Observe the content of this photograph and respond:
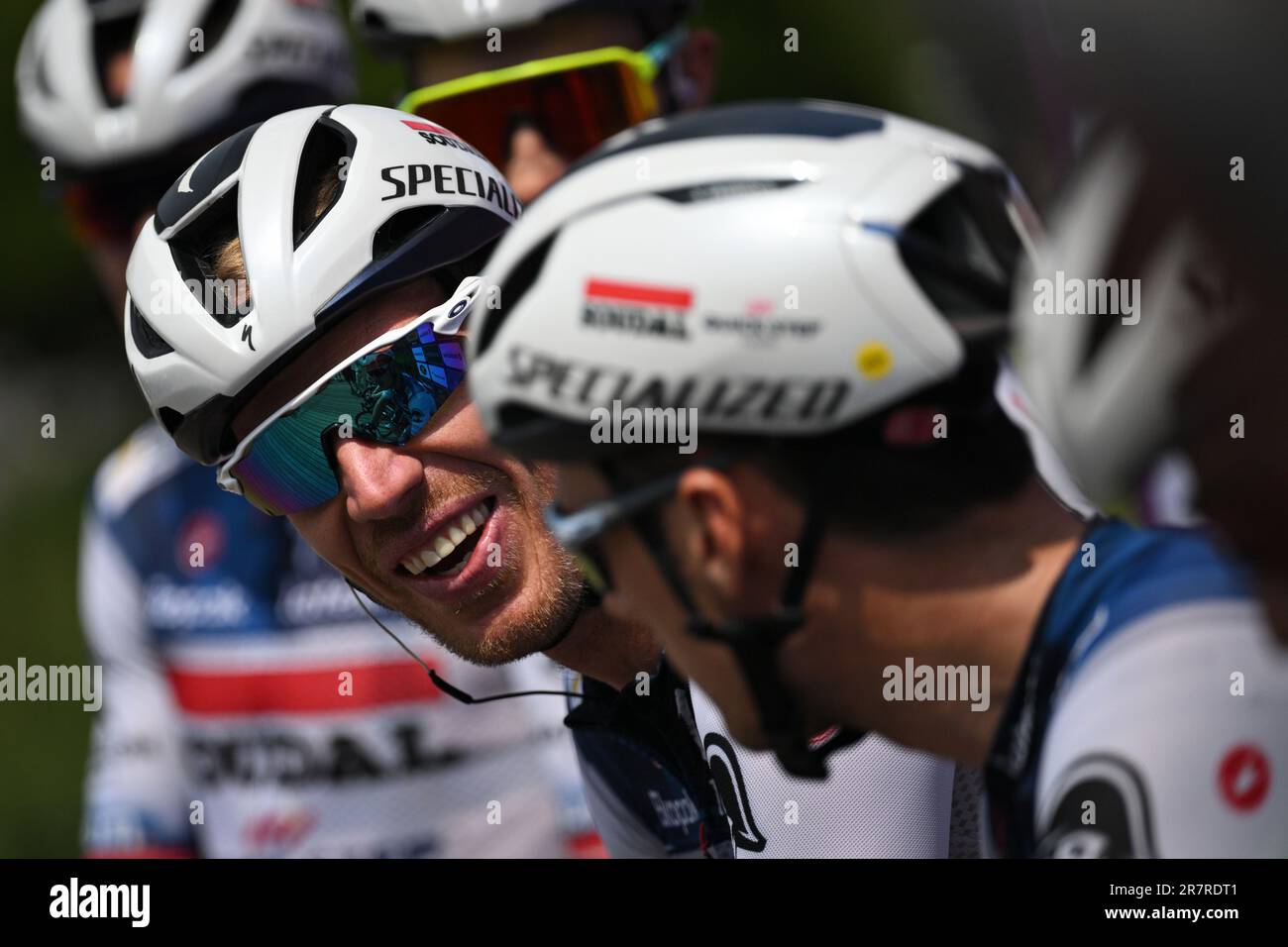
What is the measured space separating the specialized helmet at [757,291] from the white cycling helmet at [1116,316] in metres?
0.18

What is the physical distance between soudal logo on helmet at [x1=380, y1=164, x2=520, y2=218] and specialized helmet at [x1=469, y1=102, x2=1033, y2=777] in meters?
1.12

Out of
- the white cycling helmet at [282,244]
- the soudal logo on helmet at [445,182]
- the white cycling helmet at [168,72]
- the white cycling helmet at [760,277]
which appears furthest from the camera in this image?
the white cycling helmet at [168,72]

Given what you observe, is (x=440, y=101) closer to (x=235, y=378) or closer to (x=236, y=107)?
(x=236, y=107)

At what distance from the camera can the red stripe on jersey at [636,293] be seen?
2375 millimetres

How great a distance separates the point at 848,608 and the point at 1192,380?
59 centimetres

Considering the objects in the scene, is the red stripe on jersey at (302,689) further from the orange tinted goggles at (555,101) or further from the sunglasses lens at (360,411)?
the sunglasses lens at (360,411)

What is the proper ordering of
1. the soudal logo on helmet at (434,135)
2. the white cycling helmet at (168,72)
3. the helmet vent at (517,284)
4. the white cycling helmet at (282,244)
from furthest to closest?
the white cycling helmet at (168,72) → the soudal logo on helmet at (434,135) → the white cycling helmet at (282,244) → the helmet vent at (517,284)

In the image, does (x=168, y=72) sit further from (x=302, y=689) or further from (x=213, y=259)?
(x=213, y=259)

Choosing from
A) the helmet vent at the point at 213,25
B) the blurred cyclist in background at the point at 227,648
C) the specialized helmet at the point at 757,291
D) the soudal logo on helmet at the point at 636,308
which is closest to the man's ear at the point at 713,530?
the specialized helmet at the point at 757,291

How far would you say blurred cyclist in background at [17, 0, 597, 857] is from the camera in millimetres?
Result: 5570

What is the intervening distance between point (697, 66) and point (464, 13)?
89 centimetres

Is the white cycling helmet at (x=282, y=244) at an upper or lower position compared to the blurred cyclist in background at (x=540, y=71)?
lower

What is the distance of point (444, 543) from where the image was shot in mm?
3678

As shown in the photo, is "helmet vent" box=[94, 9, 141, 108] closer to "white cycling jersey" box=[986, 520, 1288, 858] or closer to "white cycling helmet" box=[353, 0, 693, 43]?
"white cycling helmet" box=[353, 0, 693, 43]
